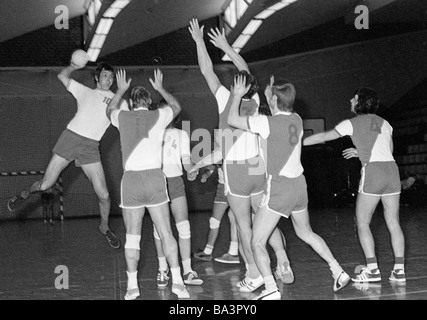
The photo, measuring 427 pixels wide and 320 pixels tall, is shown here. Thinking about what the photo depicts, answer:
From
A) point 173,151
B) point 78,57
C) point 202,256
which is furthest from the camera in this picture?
point 202,256

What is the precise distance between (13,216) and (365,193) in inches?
535

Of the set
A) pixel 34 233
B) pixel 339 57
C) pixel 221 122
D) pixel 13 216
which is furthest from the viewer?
pixel 339 57

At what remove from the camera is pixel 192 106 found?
20266 millimetres

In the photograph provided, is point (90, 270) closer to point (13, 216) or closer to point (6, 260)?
point (6, 260)

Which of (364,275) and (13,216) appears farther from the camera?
(13,216)

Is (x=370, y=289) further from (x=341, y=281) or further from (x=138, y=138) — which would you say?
(x=138, y=138)

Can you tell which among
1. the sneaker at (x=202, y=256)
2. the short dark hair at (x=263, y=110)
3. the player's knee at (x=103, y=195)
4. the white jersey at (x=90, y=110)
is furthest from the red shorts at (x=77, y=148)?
the short dark hair at (x=263, y=110)

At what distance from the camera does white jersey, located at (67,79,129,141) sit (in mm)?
9070

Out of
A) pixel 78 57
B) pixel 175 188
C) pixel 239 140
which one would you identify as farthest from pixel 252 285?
pixel 78 57

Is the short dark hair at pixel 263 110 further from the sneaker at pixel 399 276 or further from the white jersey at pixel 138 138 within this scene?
the sneaker at pixel 399 276

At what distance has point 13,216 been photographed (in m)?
19.0

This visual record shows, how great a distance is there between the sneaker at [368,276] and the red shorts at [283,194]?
1408 mm

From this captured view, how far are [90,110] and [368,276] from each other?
13.4 feet
